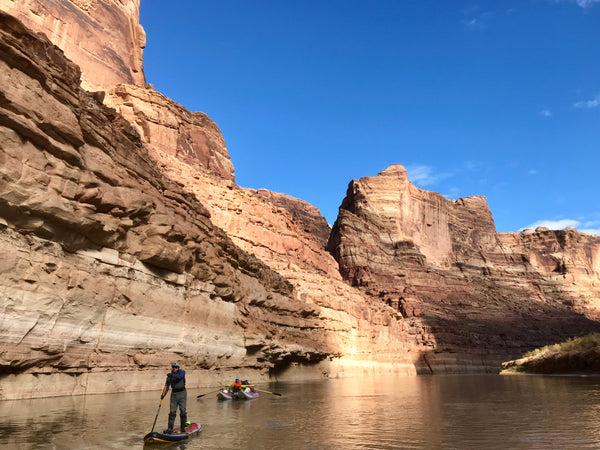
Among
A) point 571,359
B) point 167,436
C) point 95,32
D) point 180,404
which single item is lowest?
point 167,436

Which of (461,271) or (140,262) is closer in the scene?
(140,262)

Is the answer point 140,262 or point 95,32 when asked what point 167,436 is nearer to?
point 140,262

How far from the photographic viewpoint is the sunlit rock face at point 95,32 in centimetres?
4103

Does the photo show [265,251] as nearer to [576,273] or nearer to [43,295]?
[43,295]

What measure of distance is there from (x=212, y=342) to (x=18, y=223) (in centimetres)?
1256

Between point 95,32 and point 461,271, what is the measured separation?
10252cm

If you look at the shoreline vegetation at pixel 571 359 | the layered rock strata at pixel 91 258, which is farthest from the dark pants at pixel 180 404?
the shoreline vegetation at pixel 571 359

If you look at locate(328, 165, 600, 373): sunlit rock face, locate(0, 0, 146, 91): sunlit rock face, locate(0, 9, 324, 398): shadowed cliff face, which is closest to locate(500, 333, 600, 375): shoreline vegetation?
locate(0, 9, 324, 398): shadowed cliff face

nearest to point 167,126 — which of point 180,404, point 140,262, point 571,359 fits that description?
point 140,262

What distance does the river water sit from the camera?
8555mm

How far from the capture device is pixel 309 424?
38.1 feet

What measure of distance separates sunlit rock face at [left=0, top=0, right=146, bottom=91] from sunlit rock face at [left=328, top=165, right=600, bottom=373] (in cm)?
5668

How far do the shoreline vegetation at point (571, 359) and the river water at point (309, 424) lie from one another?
21.8 meters

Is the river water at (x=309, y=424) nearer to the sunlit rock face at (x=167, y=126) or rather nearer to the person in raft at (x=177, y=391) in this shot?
the person in raft at (x=177, y=391)
